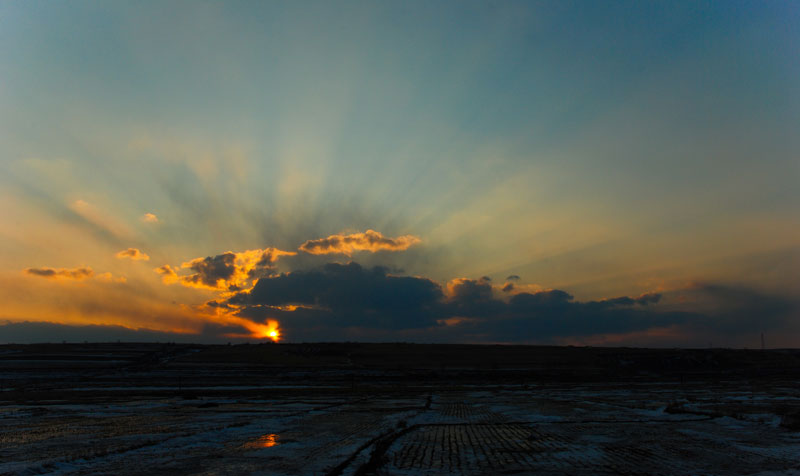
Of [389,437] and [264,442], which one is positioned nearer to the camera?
[264,442]

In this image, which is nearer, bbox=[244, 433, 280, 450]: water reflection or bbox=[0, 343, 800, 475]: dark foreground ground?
bbox=[0, 343, 800, 475]: dark foreground ground

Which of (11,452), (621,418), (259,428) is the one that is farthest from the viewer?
(621,418)

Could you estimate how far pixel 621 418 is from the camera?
3322 cm

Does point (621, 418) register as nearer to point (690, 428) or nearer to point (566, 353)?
point (690, 428)

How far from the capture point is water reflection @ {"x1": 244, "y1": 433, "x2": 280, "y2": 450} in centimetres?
2331

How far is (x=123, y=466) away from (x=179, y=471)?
2.47 m

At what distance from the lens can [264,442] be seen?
24547 millimetres

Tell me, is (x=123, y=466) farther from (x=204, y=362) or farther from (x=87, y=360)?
(x=87, y=360)

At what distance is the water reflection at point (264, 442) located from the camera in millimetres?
23306

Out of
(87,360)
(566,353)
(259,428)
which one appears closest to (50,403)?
(259,428)

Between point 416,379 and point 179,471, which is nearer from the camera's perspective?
point 179,471

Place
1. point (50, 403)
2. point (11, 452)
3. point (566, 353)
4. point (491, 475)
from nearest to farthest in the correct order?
1. point (491, 475)
2. point (11, 452)
3. point (50, 403)
4. point (566, 353)

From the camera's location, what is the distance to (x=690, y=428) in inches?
1109

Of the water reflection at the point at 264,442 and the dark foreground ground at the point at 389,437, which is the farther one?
the water reflection at the point at 264,442
